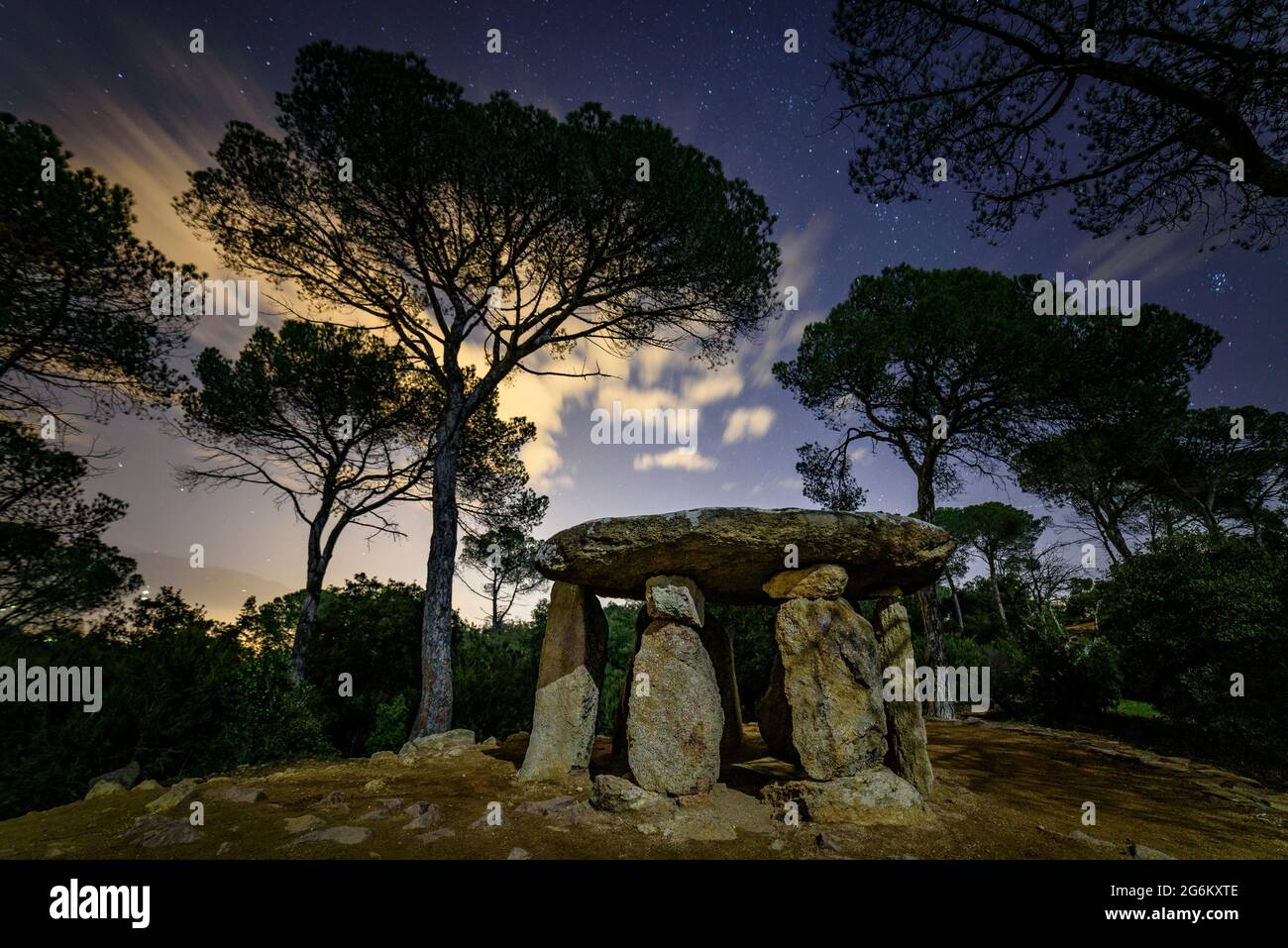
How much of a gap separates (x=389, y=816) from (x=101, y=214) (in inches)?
394

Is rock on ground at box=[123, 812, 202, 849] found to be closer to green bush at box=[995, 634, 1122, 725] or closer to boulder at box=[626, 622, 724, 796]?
boulder at box=[626, 622, 724, 796]

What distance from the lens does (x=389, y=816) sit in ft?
11.6

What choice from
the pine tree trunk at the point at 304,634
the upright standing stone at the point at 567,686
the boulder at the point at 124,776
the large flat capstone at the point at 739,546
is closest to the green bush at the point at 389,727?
the pine tree trunk at the point at 304,634

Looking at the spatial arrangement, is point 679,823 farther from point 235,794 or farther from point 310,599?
point 310,599

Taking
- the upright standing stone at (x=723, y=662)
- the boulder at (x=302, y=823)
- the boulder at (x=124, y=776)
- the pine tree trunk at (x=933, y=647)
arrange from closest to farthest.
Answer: the boulder at (x=302, y=823)
the boulder at (x=124, y=776)
the upright standing stone at (x=723, y=662)
the pine tree trunk at (x=933, y=647)

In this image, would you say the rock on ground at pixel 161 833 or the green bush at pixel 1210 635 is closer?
the rock on ground at pixel 161 833

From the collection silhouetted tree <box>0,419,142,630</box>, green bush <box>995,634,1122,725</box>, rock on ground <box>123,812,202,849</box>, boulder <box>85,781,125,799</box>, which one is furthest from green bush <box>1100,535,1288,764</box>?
silhouetted tree <box>0,419,142,630</box>

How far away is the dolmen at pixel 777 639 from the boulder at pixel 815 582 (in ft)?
0.04

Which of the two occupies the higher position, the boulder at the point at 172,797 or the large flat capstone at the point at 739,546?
the large flat capstone at the point at 739,546

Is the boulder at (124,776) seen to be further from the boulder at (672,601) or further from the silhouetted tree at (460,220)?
the boulder at (672,601)

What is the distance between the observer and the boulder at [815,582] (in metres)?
4.50

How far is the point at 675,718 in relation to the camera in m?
4.15

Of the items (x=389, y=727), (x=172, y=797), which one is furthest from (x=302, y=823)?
(x=389, y=727)

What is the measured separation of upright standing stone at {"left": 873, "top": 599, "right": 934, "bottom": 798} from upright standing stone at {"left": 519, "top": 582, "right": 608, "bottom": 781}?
2945 mm
